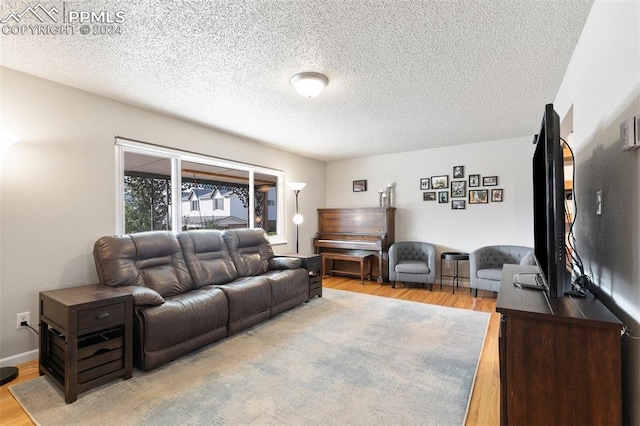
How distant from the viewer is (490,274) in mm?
4207

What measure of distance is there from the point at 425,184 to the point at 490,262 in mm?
1724

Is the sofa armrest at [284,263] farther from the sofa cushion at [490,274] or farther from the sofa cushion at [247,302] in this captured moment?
the sofa cushion at [490,274]

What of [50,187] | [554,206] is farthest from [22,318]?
[554,206]

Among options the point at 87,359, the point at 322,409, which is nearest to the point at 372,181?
the point at 322,409

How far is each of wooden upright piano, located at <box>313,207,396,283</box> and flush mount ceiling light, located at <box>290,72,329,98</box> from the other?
324 cm

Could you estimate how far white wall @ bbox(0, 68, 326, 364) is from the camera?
94.0 inches

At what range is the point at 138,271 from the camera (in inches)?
108

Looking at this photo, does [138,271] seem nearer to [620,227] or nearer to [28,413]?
[28,413]

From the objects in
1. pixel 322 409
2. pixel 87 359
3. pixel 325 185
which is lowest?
pixel 322 409

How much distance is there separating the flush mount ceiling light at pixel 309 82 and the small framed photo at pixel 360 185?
3.61m

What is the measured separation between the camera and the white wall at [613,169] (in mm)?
1206

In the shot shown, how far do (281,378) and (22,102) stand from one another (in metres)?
3.13

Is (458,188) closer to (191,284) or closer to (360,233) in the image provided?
(360,233)

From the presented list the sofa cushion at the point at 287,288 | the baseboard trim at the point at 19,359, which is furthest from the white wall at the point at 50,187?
the sofa cushion at the point at 287,288
